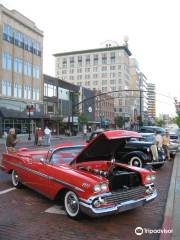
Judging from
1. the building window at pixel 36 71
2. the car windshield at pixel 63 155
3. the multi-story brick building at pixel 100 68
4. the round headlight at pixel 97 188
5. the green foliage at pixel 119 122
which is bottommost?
the round headlight at pixel 97 188

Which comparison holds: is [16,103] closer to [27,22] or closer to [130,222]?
[27,22]

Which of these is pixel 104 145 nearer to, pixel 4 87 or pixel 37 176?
pixel 37 176

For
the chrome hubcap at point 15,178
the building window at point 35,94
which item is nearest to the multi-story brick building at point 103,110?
the building window at point 35,94

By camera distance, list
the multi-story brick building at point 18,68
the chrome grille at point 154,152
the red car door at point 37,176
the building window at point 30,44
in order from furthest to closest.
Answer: the building window at point 30,44 → the multi-story brick building at point 18,68 → the chrome grille at point 154,152 → the red car door at point 37,176

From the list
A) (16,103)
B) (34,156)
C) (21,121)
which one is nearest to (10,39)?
(16,103)

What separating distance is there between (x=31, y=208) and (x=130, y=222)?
7.27 feet

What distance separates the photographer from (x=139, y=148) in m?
13.1

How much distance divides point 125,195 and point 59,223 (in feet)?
4.49

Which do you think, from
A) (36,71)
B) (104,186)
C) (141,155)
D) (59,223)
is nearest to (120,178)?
(104,186)

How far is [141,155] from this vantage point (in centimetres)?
1227

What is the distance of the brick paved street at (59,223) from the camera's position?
5.18 meters

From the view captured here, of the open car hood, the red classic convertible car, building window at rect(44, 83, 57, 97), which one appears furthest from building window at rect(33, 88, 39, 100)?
the open car hood

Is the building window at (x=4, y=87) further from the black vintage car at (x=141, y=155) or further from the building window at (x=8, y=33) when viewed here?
the black vintage car at (x=141, y=155)

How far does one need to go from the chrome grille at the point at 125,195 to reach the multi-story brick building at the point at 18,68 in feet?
113
